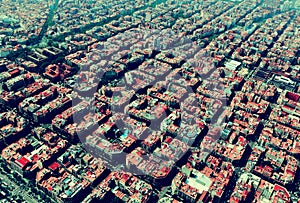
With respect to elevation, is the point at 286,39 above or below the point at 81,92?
below

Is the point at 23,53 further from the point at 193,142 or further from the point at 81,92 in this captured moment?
the point at 193,142

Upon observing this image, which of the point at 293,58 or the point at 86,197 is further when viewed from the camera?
the point at 293,58

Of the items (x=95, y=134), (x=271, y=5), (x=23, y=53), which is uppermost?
(x=23, y=53)

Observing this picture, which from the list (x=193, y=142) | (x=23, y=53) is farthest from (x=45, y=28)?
(x=193, y=142)

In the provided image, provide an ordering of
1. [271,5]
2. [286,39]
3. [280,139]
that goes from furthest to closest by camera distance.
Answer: [271,5]
[286,39]
[280,139]

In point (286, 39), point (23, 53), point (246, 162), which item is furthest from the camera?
point (286, 39)

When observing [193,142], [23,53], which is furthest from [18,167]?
[23,53]
